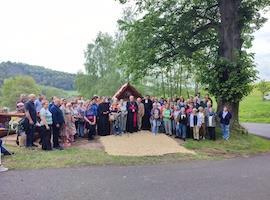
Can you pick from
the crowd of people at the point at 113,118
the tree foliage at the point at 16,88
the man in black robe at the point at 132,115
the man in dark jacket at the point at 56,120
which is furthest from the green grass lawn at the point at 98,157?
the tree foliage at the point at 16,88

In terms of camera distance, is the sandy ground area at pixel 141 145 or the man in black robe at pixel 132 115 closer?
the sandy ground area at pixel 141 145

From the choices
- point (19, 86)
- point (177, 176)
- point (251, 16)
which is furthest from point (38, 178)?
point (19, 86)

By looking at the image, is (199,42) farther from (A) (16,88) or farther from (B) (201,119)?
(A) (16,88)

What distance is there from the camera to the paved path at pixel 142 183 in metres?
10.5

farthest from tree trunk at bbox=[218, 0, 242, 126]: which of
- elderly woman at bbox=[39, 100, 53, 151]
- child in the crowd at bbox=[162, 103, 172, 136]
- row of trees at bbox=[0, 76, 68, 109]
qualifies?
row of trees at bbox=[0, 76, 68, 109]

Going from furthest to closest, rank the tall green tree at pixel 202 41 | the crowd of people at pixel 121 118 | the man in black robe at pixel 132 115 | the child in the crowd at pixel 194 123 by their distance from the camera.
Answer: the tall green tree at pixel 202 41 → the child in the crowd at pixel 194 123 → the man in black robe at pixel 132 115 → the crowd of people at pixel 121 118

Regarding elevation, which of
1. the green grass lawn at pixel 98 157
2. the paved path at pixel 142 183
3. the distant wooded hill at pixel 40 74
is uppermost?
the distant wooded hill at pixel 40 74

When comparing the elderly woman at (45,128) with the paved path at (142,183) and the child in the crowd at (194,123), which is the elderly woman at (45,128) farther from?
the child in the crowd at (194,123)

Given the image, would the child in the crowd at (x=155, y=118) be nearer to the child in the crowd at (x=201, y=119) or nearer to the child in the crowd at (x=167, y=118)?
the child in the crowd at (x=167, y=118)

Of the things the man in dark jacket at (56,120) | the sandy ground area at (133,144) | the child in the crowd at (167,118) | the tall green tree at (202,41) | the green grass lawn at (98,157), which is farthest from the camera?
the tall green tree at (202,41)

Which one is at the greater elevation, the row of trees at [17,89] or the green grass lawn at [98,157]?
the row of trees at [17,89]

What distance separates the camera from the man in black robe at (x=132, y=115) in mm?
20750

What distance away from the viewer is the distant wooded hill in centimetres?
12506

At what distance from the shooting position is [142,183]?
11891 millimetres
